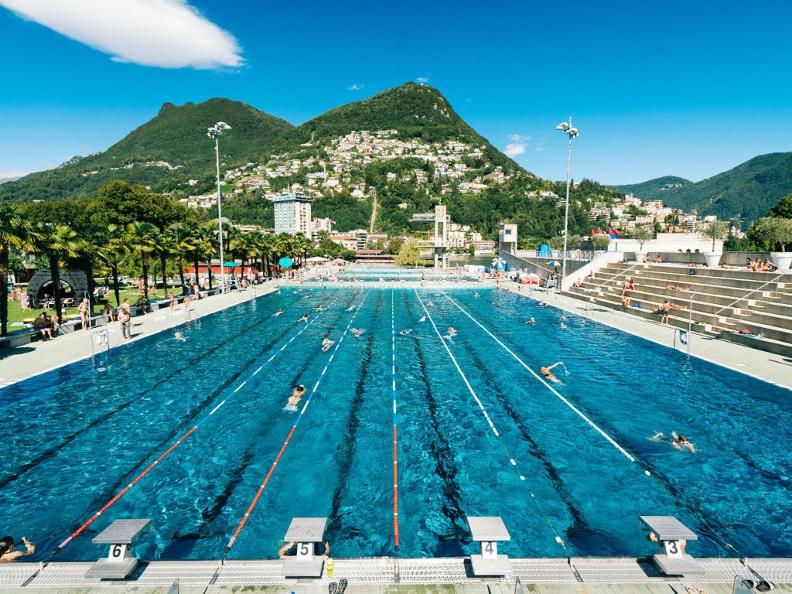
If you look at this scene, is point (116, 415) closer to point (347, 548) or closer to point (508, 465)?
point (347, 548)

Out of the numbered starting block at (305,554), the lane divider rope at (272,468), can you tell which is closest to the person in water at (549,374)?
the lane divider rope at (272,468)

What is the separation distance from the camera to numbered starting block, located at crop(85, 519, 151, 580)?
5.91 meters

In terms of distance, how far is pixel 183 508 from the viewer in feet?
27.5

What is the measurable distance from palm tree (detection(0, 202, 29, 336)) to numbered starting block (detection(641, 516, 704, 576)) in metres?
24.2

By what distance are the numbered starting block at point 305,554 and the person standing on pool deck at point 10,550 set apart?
4333 mm

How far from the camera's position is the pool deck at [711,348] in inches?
612

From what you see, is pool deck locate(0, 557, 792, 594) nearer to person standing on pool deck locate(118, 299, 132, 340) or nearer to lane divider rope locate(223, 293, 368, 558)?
lane divider rope locate(223, 293, 368, 558)

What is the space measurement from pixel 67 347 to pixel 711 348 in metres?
28.8

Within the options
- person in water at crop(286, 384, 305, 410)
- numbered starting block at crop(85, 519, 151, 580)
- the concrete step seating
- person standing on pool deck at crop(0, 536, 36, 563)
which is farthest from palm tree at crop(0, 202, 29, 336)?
the concrete step seating

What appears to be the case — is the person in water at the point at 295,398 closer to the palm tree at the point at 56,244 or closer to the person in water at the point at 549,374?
the person in water at the point at 549,374

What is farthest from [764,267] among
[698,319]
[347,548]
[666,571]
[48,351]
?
[48,351]

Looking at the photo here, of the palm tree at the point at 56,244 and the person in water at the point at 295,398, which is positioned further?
the palm tree at the point at 56,244

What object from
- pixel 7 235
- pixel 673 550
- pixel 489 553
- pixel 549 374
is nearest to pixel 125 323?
pixel 7 235

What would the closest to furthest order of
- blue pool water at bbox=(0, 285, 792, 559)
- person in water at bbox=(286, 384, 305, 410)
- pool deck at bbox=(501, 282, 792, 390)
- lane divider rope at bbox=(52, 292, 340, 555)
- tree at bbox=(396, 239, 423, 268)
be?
lane divider rope at bbox=(52, 292, 340, 555) < blue pool water at bbox=(0, 285, 792, 559) < person in water at bbox=(286, 384, 305, 410) < pool deck at bbox=(501, 282, 792, 390) < tree at bbox=(396, 239, 423, 268)
